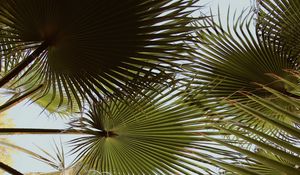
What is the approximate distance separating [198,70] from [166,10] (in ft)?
2.26

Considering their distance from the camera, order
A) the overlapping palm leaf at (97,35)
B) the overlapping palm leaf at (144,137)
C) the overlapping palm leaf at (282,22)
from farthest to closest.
Answer: the overlapping palm leaf at (282,22)
the overlapping palm leaf at (144,137)
the overlapping palm leaf at (97,35)

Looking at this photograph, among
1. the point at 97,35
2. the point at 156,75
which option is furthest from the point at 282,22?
the point at 97,35

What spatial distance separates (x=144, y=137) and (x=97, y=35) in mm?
657

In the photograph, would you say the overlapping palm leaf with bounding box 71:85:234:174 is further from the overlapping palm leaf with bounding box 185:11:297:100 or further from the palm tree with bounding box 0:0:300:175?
the overlapping palm leaf with bounding box 185:11:297:100

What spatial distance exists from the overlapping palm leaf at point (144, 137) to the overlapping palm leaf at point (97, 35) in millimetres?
286

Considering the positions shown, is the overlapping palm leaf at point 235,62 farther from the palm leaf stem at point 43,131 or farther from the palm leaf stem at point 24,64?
the palm leaf stem at point 24,64

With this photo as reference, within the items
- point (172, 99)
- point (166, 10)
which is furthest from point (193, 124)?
point (166, 10)

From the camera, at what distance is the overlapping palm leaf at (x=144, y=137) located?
2.02 m

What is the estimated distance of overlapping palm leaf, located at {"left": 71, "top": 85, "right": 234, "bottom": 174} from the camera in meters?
2.02

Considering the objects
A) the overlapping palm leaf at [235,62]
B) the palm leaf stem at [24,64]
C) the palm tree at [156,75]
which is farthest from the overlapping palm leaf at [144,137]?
the palm leaf stem at [24,64]

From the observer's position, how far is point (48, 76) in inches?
74.3

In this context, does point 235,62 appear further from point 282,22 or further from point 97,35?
point 97,35

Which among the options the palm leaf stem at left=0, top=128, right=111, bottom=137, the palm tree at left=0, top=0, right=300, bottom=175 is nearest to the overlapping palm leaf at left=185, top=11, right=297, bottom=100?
the palm tree at left=0, top=0, right=300, bottom=175

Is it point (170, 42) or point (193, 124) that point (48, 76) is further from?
point (193, 124)
